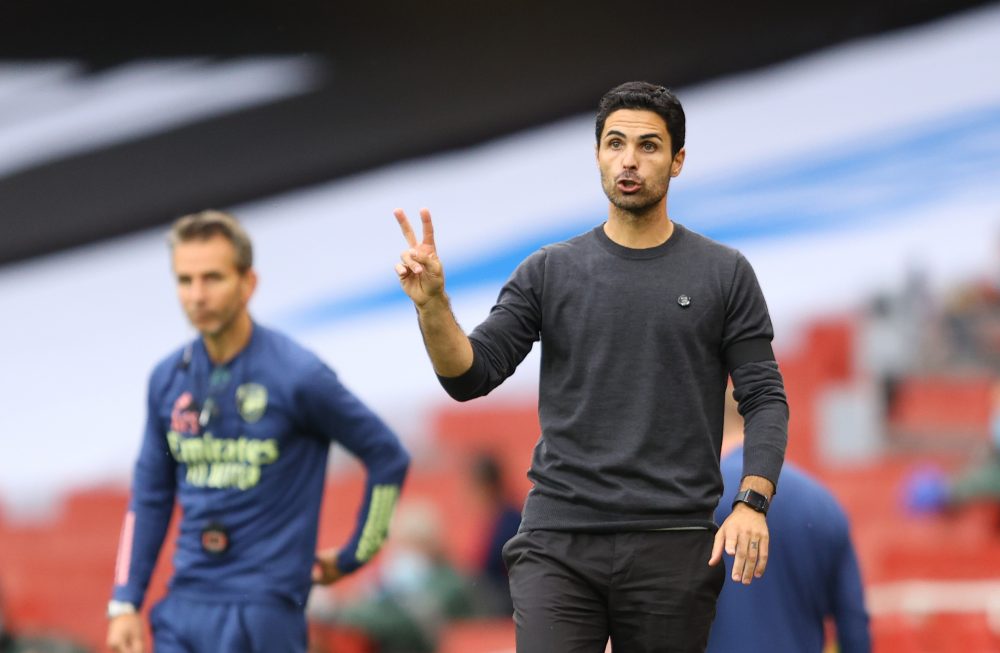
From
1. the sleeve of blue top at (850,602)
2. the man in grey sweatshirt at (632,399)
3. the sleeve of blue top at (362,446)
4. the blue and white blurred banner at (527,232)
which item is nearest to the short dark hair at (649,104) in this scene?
the man in grey sweatshirt at (632,399)

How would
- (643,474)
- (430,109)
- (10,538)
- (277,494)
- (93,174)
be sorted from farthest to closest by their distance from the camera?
(93,174), (430,109), (10,538), (277,494), (643,474)

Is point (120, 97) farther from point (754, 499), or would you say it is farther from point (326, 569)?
point (754, 499)

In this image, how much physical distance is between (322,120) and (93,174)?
8.97 feet

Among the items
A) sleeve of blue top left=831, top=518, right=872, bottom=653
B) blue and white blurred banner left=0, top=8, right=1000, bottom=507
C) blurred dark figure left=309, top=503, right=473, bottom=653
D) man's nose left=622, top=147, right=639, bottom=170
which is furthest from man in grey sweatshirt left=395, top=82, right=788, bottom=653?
blue and white blurred banner left=0, top=8, right=1000, bottom=507

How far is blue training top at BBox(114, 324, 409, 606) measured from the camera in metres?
4.36

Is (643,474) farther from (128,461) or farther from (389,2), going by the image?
(128,461)

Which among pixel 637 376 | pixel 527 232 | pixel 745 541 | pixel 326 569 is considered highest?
pixel 527 232

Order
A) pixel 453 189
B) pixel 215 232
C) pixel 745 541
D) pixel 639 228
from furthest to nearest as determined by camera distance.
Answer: pixel 453 189 < pixel 215 232 < pixel 639 228 < pixel 745 541

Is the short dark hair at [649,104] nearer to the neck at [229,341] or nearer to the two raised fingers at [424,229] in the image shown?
the two raised fingers at [424,229]

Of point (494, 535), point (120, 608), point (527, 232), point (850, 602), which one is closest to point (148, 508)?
point (120, 608)

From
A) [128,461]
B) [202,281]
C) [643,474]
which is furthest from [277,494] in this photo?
[128,461]

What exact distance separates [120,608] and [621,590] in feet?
6.17

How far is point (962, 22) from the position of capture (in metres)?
14.3

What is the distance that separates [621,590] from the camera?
3.10 meters
